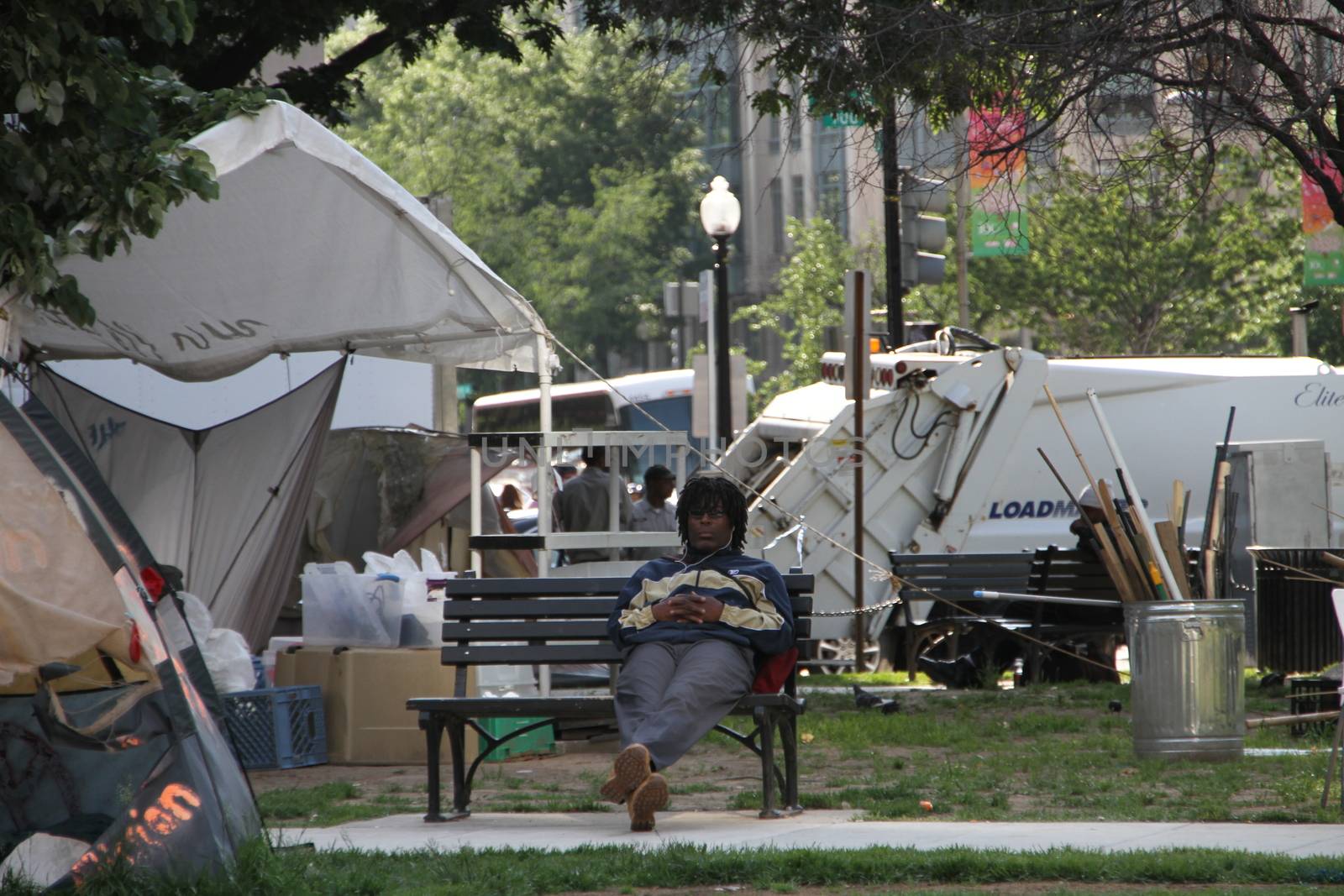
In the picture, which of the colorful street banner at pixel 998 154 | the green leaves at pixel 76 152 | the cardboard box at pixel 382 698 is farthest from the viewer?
the cardboard box at pixel 382 698

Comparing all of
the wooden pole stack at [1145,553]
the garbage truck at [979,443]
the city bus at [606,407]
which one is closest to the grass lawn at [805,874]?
the wooden pole stack at [1145,553]

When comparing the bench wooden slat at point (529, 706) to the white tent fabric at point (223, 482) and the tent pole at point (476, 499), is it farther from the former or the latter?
the white tent fabric at point (223, 482)

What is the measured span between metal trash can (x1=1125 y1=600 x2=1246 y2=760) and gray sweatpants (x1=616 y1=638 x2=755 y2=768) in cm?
225

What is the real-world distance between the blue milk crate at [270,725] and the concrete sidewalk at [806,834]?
2362 mm

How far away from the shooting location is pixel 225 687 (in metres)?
10.0

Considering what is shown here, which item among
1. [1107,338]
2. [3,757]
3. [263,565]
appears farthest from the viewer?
[1107,338]

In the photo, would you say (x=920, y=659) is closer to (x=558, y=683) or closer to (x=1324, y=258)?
(x=558, y=683)

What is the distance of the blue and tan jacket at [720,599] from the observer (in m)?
7.65

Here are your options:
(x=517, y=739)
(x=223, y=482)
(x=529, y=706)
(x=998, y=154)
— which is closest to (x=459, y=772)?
(x=529, y=706)

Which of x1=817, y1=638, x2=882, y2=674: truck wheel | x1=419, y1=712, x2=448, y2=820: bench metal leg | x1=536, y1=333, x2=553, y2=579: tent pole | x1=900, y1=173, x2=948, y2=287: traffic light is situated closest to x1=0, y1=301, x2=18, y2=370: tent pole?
x1=419, y1=712, x2=448, y2=820: bench metal leg

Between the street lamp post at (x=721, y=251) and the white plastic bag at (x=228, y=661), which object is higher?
the street lamp post at (x=721, y=251)

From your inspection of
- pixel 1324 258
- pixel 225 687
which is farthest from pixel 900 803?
pixel 1324 258

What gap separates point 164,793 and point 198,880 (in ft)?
1.10

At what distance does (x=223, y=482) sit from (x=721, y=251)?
833 cm
